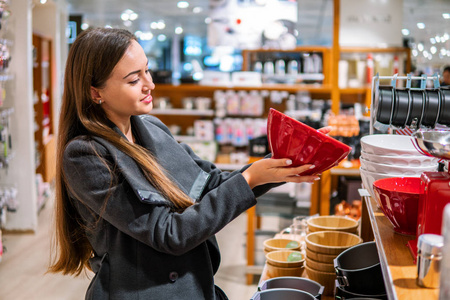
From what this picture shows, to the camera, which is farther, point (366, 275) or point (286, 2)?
point (286, 2)

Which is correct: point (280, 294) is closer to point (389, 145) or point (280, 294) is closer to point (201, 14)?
point (389, 145)

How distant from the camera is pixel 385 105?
1.81 meters

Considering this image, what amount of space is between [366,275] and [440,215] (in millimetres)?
622

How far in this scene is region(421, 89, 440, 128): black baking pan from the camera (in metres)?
1.77

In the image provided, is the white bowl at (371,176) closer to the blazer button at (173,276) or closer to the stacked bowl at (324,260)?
the stacked bowl at (324,260)

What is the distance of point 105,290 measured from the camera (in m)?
1.47

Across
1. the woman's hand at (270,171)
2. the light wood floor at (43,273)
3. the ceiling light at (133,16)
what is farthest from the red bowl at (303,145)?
the ceiling light at (133,16)

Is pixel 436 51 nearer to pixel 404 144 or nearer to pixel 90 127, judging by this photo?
pixel 404 144

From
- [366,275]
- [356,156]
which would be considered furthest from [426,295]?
[356,156]

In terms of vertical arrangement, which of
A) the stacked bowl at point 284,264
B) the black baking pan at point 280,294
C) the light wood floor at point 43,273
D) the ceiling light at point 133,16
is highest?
the ceiling light at point 133,16

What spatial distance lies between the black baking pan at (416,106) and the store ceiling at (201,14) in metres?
10.2

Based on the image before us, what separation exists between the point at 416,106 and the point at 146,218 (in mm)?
1036

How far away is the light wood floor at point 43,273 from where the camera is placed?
3.95m

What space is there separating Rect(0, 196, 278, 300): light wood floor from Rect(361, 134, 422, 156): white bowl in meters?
2.34
